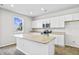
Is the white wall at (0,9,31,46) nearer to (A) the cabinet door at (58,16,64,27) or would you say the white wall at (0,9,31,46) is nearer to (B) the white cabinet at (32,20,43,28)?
(B) the white cabinet at (32,20,43,28)

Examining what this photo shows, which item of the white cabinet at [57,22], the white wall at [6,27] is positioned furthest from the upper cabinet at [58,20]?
the white wall at [6,27]

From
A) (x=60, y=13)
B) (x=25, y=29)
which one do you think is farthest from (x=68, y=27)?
(x=25, y=29)

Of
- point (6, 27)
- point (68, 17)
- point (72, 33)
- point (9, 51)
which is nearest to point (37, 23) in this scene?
point (6, 27)

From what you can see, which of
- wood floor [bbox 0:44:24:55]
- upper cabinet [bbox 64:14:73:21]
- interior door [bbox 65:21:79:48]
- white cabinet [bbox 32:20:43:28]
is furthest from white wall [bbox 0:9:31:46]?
interior door [bbox 65:21:79:48]

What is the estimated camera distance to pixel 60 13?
438 cm

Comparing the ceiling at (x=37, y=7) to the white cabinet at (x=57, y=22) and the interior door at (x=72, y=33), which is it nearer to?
the white cabinet at (x=57, y=22)

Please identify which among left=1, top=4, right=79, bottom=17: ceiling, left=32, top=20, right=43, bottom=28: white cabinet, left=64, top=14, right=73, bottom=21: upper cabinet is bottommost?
left=32, top=20, right=43, bottom=28: white cabinet

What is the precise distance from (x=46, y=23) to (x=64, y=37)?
1.62m

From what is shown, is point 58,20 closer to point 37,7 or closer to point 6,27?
point 37,7

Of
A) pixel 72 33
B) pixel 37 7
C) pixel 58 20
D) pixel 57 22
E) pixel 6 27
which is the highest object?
pixel 37 7

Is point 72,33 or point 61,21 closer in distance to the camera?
point 72,33

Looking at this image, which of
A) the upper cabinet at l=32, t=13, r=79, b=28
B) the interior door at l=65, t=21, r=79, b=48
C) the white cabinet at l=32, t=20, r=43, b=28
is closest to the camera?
the upper cabinet at l=32, t=13, r=79, b=28

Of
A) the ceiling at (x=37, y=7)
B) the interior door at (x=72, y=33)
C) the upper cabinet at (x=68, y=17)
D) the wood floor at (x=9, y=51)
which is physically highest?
the ceiling at (x=37, y=7)
